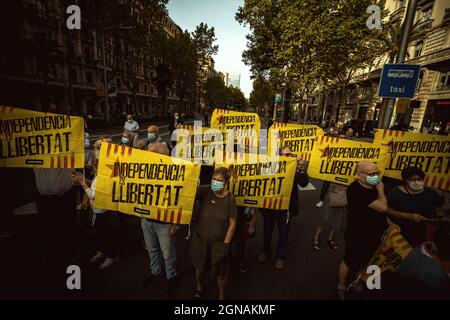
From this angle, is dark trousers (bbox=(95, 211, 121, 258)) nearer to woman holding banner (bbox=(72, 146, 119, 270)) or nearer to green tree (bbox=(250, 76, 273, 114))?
woman holding banner (bbox=(72, 146, 119, 270))

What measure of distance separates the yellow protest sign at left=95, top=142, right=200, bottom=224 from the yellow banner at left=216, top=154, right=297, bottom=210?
0.86m

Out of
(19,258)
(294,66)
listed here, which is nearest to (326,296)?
(19,258)

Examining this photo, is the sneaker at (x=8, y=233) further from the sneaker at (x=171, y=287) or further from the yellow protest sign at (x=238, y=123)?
the yellow protest sign at (x=238, y=123)

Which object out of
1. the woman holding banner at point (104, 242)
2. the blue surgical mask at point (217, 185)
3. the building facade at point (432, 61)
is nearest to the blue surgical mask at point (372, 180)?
the blue surgical mask at point (217, 185)

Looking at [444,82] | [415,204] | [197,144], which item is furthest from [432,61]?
[197,144]

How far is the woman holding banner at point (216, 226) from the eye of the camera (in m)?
2.70

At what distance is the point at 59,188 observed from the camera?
3396 millimetres

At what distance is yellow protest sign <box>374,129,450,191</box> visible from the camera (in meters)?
4.21

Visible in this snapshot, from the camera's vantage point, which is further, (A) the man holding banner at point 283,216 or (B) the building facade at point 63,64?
(B) the building facade at point 63,64

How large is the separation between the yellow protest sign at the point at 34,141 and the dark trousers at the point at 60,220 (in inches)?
21.8

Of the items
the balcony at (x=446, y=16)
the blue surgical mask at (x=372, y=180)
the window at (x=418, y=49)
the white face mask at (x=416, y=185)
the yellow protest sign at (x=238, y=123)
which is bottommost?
the white face mask at (x=416, y=185)

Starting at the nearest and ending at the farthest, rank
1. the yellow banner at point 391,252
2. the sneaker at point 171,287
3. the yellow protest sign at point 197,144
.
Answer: the yellow banner at point 391,252 → the sneaker at point 171,287 → the yellow protest sign at point 197,144

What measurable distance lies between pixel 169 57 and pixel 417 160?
35.7 metres

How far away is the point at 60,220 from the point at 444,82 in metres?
31.8
